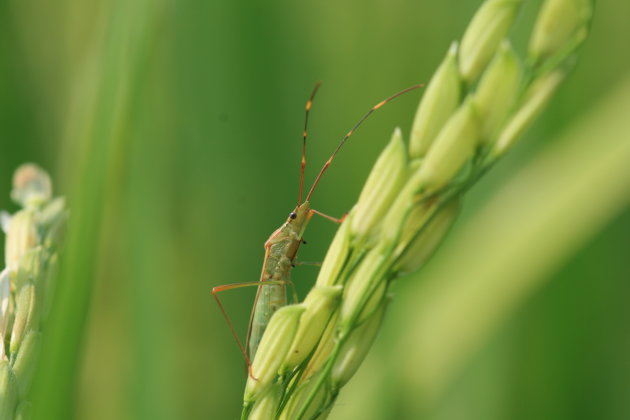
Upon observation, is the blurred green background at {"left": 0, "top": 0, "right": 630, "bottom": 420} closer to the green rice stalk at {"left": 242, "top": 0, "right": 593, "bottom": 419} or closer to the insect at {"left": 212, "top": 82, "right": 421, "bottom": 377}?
the insect at {"left": 212, "top": 82, "right": 421, "bottom": 377}

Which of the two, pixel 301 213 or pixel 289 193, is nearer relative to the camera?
pixel 301 213

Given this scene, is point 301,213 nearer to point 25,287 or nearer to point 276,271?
point 276,271

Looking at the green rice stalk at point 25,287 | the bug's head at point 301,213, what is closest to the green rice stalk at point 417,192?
the green rice stalk at point 25,287

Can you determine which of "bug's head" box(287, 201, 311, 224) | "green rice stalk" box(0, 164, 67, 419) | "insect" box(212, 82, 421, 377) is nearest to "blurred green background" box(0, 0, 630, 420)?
"green rice stalk" box(0, 164, 67, 419)

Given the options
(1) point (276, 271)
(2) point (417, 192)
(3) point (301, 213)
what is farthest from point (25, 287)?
(1) point (276, 271)

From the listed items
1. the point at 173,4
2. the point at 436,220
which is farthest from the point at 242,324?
the point at 436,220

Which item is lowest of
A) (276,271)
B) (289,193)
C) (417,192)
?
(276,271)

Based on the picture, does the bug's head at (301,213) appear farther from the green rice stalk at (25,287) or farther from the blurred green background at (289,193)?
the green rice stalk at (25,287)
